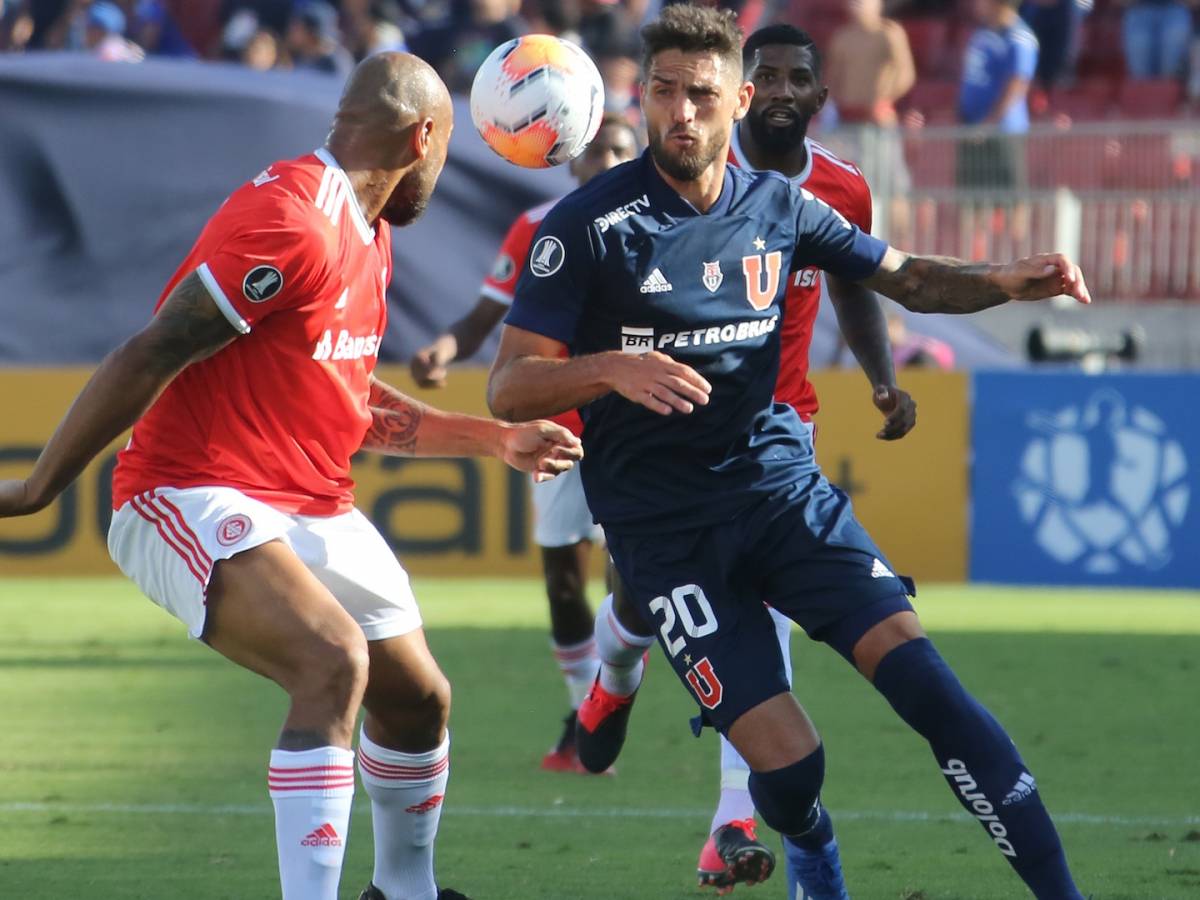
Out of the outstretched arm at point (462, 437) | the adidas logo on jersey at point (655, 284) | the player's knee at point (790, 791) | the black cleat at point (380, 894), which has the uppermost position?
the adidas logo on jersey at point (655, 284)

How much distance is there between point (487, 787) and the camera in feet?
25.3

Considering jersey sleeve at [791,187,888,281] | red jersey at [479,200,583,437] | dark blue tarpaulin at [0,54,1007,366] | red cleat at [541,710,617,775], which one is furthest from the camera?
dark blue tarpaulin at [0,54,1007,366]

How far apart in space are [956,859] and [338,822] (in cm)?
240

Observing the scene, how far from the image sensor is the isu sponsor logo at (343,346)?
5195 mm

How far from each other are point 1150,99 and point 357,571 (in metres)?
15.8

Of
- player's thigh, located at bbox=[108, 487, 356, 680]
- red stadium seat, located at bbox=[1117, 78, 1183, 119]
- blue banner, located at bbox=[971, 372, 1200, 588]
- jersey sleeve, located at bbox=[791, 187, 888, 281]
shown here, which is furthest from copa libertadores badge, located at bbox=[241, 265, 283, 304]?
red stadium seat, located at bbox=[1117, 78, 1183, 119]

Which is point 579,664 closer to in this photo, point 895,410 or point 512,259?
point 512,259

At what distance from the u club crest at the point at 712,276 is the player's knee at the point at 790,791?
3.95 ft

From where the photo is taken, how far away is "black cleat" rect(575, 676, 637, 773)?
24.3 ft

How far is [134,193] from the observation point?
1675 centimetres

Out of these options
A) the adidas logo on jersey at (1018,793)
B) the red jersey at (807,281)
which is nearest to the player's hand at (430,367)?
the red jersey at (807,281)

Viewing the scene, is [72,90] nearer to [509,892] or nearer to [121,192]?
[121,192]

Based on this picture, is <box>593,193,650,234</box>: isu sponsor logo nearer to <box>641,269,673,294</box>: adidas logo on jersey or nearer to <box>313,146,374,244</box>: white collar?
<box>641,269,673,294</box>: adidas logo on jersey

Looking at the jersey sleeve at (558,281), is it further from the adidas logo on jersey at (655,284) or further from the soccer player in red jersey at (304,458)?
the soccer player in red jersey at (304,458)
